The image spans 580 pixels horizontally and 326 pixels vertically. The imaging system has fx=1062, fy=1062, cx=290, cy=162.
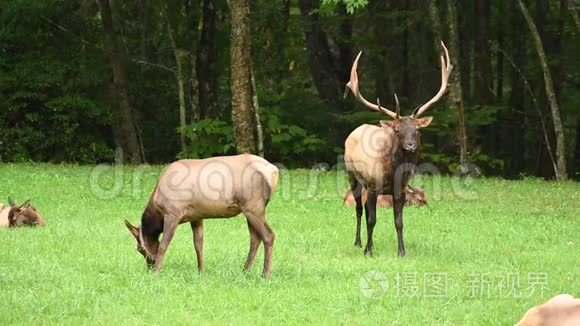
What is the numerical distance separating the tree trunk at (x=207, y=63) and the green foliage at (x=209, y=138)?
304 centimetres

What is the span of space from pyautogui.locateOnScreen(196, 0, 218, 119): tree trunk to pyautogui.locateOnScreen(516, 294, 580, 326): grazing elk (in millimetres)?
22830

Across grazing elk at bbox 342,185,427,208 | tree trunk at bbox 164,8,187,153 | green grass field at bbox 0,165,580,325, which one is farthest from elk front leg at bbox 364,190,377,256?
tree trunk at bbox 164,8,187,153

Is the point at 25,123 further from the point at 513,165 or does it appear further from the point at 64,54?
the point at 513,165

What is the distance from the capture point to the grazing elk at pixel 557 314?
6.54 metres

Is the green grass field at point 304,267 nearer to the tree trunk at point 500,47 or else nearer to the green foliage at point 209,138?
the green foliage at point 209,138

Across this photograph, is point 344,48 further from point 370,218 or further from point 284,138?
point 370,218

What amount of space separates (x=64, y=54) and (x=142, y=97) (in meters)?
2.90

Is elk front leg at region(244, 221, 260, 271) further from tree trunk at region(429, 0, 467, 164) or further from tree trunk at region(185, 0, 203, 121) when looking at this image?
tree trunk at region(185, 0, 203, 121)

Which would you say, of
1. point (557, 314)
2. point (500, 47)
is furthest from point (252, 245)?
point (500, 47)

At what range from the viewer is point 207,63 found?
29.7 meters

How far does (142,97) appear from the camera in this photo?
104 feet

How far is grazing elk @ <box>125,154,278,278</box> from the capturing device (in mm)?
10867

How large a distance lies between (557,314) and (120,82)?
23.0 m

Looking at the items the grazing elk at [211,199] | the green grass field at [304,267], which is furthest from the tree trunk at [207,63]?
the grazing elk at [211,199]
